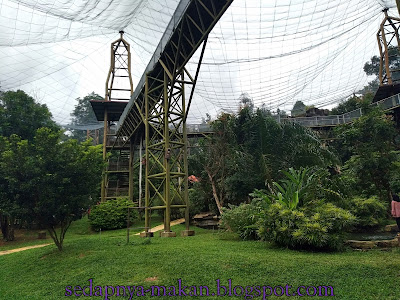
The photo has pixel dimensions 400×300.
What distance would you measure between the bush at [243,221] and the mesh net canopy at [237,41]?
263 inches

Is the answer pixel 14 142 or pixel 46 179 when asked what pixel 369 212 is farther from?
pixel 14 142

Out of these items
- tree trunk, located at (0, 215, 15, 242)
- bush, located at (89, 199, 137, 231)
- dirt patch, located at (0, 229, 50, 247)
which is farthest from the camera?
bush, located at (89, 199, 137, 231)

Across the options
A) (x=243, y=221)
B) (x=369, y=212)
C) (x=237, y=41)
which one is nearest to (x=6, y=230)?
(x=243, y=221)

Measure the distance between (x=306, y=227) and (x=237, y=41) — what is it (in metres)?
8.55

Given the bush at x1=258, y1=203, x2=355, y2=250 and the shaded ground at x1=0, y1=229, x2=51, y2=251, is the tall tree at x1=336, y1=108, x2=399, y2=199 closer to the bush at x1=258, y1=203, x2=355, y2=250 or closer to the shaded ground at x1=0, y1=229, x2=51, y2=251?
the bush at x1=258, y1=203, x2=355, y2=250

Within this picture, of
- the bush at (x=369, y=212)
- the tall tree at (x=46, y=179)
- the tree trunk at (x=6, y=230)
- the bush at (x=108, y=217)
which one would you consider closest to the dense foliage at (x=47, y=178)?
the tall tree at (x=46, y=179)

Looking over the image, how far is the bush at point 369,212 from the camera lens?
961 cm

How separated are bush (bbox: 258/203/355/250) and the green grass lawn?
0.95 feet

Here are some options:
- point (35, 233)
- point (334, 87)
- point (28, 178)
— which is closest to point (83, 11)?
point (28, 178)

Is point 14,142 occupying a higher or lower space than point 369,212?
higher

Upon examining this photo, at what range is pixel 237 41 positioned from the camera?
465 inches

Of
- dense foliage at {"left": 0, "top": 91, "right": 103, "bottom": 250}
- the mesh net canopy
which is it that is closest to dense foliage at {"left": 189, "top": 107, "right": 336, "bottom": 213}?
the mesh net canopy

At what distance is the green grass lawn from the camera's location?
12.9 feet

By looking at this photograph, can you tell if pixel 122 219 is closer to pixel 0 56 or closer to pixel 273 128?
pixel 273 128
